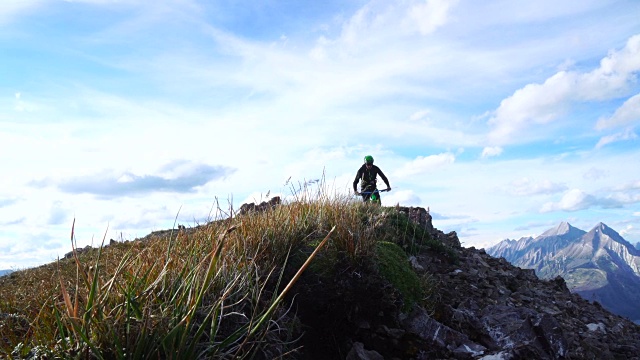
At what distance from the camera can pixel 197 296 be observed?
12.2 ft

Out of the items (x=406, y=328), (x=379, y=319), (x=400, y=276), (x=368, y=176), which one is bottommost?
(x=406, y=328)

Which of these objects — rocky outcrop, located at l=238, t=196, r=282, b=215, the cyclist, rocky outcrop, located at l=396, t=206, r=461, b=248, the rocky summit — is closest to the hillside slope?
the rocky summit

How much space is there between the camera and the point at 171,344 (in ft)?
10.7

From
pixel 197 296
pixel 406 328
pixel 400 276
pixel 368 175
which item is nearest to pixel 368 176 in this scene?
pixel 368 175

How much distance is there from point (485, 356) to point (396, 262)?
1.89m

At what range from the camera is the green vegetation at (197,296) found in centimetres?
Result: 325

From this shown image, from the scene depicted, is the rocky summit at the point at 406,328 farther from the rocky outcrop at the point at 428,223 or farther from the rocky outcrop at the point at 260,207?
the rocky outcrop at the point at 428,223

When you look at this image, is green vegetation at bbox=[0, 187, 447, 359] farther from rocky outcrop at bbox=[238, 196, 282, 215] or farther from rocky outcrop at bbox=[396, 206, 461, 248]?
rocky outcrop at bbox=[396, 206, 461, 248]

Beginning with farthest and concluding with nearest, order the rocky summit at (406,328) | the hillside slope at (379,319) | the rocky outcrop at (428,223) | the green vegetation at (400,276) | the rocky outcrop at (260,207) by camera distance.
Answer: the rocky outcrop at (428,223) < the rocky outcrop at (260,207) < the green vegetation at (400,276) < the rocky summit at (406,328) < the hillside slope at (379,319)

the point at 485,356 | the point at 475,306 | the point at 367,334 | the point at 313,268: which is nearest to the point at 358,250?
the point at 313,268

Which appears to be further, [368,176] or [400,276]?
[368,176]

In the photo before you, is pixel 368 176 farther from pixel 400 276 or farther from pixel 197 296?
pixel 197 296

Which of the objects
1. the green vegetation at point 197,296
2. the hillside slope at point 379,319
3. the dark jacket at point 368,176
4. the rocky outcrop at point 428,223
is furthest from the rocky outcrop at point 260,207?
the dark jacket at point 368,176

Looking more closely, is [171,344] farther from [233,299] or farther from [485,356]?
[485,356]
